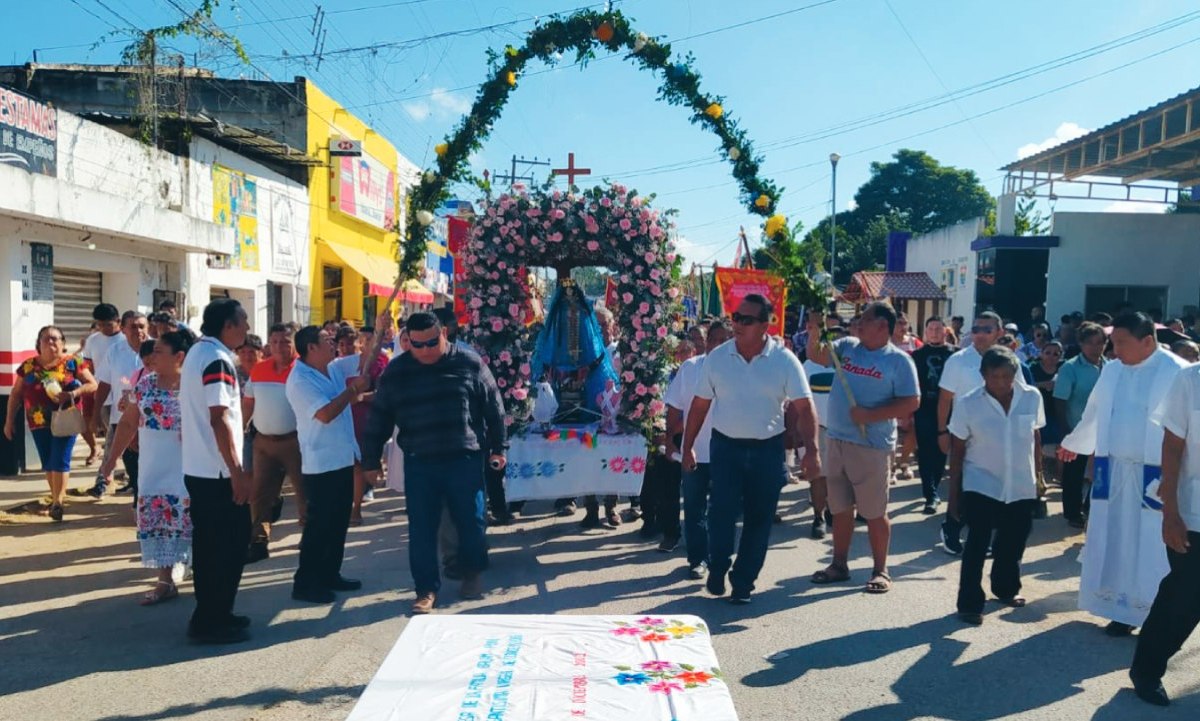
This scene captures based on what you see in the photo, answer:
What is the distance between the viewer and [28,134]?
1111cm

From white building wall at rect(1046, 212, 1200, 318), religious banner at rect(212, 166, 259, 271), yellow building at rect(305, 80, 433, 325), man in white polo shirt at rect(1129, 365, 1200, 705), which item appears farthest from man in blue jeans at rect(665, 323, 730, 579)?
white building wall at rect(1046, 212, 1200, 318)

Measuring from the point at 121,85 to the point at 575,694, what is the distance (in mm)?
22218

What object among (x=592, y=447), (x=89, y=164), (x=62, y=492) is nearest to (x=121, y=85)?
(x=89, y=164)

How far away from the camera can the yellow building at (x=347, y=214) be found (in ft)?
73.8

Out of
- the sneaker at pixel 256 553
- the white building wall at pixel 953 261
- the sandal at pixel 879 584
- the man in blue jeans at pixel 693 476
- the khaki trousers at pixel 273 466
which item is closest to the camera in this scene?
the sandal at pixel 879 584

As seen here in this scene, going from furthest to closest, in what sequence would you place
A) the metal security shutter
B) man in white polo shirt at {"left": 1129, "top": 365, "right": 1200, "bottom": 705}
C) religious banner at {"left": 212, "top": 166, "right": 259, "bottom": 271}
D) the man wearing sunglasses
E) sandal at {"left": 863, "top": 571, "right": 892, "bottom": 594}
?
religious banner at {"left": 212, "top": 166, "right": 259, "bottom": 271} < the metal security shutter < the man wearing sunglasses < sandal at {"left": 863, "top": 571, "right": 892, "bottom": 594} < man in white polo shirt at {"left": 1129, "top": 365, "right": 1200, "bottom": 705}

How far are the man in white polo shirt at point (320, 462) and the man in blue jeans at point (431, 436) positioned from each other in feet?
0.84

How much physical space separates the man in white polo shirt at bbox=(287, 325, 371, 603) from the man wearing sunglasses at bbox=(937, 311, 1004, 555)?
14.8 feet

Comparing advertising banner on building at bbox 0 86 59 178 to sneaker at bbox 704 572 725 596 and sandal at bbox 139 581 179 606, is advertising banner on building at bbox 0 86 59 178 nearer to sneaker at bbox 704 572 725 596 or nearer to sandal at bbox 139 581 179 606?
sandal at bbox 139 581 179 606

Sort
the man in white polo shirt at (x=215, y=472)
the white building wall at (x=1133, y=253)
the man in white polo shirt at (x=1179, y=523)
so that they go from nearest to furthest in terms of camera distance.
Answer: the man in white polo shirt at (x=1179, y=523)
the man in white polo shirt at (x=215, y=472)
the white building wall at (x=1133, y=253)

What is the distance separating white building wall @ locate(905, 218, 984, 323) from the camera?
23.8m

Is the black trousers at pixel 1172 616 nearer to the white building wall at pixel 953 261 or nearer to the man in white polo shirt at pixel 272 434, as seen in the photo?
the man in white polo shirt at pixel 272 434

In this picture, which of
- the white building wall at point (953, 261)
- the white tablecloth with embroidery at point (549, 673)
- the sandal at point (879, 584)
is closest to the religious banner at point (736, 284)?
the sandal at point (879, 584)

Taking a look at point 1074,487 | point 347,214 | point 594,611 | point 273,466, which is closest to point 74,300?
point 273,466
